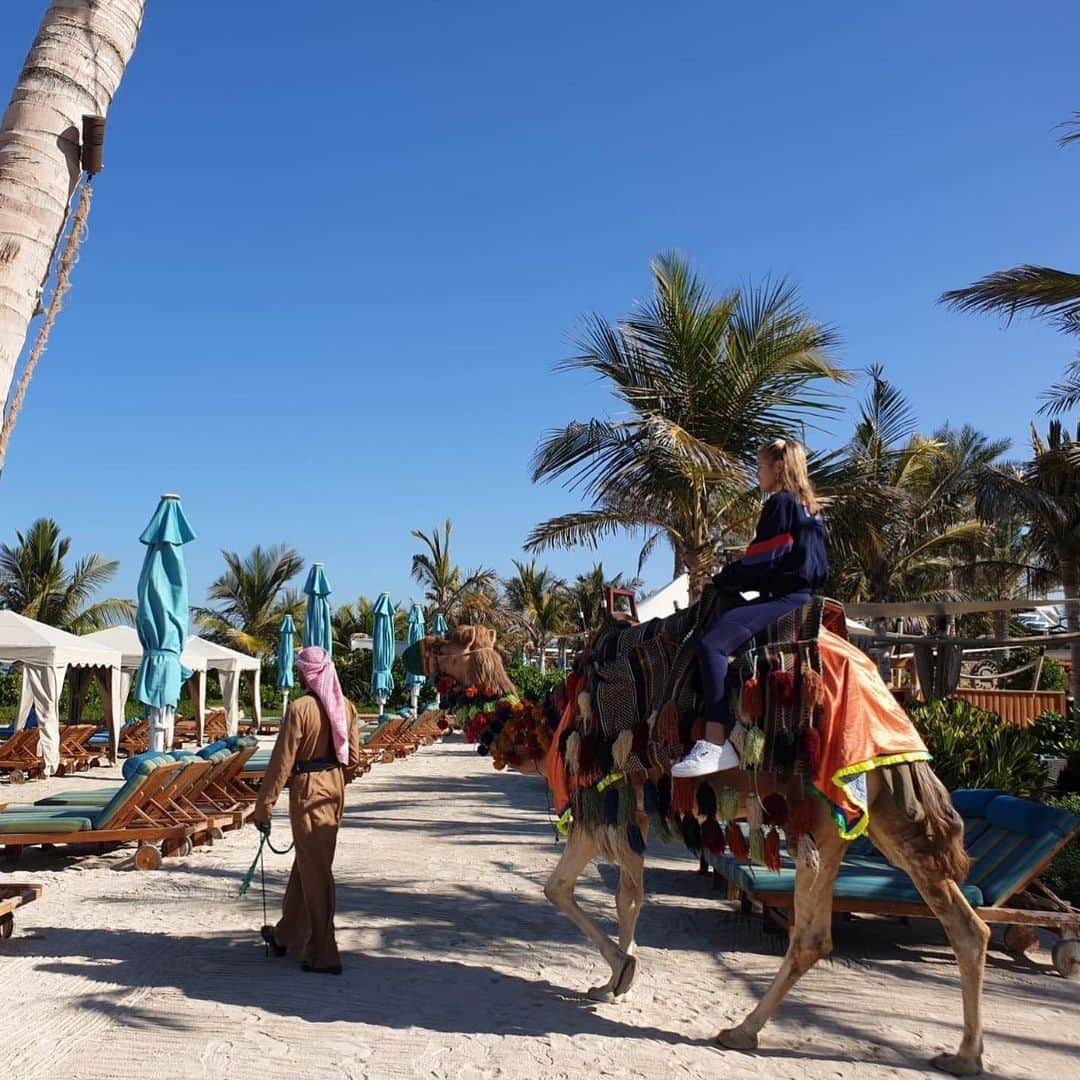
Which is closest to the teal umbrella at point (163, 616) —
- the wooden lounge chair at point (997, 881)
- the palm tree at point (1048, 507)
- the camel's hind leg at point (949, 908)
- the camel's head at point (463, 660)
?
the camel's head at point (463, 660)

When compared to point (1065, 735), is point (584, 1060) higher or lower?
lower

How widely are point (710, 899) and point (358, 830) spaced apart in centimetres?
506

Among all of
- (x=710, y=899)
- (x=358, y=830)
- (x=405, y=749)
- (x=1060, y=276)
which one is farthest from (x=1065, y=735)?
(x=405, y=749)

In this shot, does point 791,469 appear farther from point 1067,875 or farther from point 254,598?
point 254,598

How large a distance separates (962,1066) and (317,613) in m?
16.6

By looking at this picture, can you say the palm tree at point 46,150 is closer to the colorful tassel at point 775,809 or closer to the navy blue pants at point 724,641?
the navy blue pants at point 724,641

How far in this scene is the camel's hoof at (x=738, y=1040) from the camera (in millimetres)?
5109

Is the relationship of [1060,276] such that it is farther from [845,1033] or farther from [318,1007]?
[318,1007]

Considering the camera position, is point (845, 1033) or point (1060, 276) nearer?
point (845, 1033)

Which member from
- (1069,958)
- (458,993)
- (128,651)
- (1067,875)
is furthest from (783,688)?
(128,651)

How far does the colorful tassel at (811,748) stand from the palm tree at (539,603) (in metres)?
43.2

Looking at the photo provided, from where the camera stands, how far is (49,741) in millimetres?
17422

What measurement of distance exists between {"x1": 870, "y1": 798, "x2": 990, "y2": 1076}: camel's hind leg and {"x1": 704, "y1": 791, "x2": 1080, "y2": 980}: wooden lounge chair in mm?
1263

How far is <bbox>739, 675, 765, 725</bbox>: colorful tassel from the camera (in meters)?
5.00
